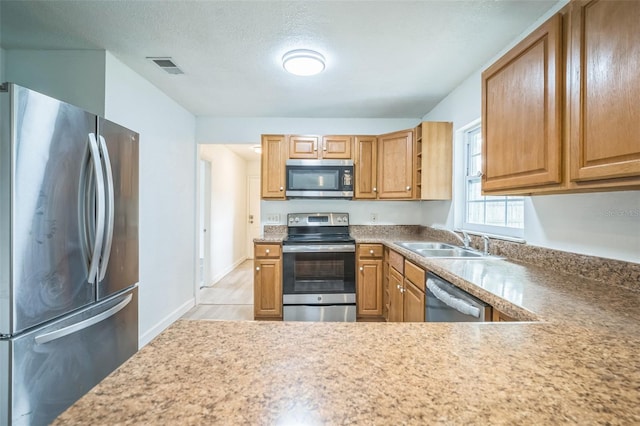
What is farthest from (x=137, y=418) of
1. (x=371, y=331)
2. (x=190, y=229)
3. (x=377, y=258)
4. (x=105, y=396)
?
(x=190, y=229)

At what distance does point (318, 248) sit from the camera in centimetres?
285

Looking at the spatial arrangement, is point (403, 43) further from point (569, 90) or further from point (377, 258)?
point (377, 258)

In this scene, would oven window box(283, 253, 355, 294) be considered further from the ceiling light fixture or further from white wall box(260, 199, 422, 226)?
the ceiling light fixture

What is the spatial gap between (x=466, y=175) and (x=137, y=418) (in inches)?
112

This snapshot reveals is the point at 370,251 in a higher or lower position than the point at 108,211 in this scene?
lower

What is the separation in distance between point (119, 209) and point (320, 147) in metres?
2.11

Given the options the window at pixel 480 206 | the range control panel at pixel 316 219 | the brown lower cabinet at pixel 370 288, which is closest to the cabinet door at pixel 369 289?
the brown lower cabinet at pixel 370 288

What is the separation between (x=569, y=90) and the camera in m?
1.12

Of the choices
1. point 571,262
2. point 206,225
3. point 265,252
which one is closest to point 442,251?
point 571,262

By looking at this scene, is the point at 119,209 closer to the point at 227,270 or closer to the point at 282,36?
the point at 282,36

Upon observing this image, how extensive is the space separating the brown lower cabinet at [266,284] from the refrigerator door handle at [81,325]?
4.13ft

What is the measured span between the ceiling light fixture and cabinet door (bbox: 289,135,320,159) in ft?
3.54

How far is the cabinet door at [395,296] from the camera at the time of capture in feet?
7.84

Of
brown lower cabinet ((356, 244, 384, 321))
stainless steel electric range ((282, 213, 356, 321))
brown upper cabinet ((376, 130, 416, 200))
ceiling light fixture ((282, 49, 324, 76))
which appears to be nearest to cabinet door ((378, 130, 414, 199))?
brown upper cabinet ((376, 130, 416, 200))
